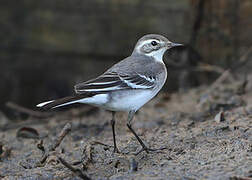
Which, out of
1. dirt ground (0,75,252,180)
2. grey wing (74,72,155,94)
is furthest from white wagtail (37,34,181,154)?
dirt ground (0,75,252,180)

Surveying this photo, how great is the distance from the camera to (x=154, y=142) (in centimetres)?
520

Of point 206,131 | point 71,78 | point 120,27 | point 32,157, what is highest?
point 120,27

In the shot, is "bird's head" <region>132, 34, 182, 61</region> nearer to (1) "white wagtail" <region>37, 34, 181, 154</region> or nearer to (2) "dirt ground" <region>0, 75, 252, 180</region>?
(1) "white wagtail" <region>37, 34, 181, 154</region>

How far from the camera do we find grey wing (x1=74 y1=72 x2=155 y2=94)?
A: 4828 millimetres

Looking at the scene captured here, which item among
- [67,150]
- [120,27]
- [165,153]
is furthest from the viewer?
[120,27]

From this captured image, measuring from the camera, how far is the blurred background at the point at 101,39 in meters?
8.31

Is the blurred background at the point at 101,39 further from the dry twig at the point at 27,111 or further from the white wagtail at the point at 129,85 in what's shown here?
the white wagtail at the point at 129,85

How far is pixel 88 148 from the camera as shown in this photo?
4.71m

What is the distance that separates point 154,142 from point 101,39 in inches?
160

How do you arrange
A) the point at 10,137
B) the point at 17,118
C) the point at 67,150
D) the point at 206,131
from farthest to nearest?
the point at 17,118 < the point at 10,137 < the point at 67,150 < the point at 206,131

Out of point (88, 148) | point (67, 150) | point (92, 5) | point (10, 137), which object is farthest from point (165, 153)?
point (92, 5)

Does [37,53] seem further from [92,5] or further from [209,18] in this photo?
[209,18]

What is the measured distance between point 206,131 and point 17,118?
4061 mm

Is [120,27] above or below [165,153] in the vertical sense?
above
